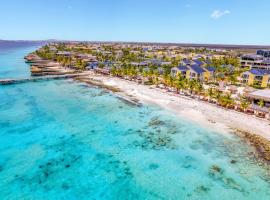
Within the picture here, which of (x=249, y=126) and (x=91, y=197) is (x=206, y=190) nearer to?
(x=91, y=197)

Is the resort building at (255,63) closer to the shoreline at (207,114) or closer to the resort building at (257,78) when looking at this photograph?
the resort building at (257,78)

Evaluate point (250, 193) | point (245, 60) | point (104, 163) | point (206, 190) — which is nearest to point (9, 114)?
point (104, 163)

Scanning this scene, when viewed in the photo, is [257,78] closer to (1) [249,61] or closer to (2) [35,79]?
(1) [249,61]

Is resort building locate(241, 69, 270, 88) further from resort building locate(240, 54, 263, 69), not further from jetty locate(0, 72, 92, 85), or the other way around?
jetty locate(0, 72, 92, 85)

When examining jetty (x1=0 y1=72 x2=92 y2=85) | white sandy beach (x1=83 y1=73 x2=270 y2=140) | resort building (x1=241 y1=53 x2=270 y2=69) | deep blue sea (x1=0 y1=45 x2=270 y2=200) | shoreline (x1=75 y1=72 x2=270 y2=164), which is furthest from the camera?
resort building (x1=241 y1=53 x2=270 y2=69)

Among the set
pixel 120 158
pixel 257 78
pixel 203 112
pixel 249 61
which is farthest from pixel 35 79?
pixel 249 61

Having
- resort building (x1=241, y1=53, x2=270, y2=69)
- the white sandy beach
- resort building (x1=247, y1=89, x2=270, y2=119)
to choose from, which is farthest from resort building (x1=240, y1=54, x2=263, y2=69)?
resort building (x1=247, y1=89, x2=270, y2=119)

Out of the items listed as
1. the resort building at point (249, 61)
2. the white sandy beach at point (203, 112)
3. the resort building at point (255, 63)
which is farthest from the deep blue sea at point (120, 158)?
the resort building at point (249, 61)
